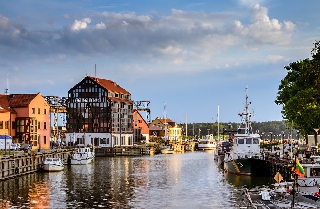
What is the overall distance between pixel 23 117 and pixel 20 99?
5.63 m

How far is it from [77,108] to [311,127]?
88.3 m

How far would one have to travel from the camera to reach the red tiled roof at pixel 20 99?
12531 cm

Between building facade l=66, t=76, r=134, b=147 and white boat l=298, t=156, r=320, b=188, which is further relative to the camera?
building facade l=66, t=76, r=134, b=147

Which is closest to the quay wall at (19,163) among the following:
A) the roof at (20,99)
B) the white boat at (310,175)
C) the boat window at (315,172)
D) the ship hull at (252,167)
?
the roof at (20,99)

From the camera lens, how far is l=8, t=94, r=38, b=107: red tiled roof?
411 feet

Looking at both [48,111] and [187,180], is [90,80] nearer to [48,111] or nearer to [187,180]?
[48,111]

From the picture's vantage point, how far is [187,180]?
76812 millimetres

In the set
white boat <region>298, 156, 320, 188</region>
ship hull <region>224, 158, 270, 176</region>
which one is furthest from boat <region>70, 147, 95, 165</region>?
white boat <region>298, 156, 320, 188</region>

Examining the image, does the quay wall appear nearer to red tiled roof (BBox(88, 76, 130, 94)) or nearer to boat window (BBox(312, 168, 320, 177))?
boat window (BBox(312, 168, 320, 177))

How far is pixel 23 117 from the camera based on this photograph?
124 meters

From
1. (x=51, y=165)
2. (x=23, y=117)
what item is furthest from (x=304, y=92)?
(x=23, y=117)

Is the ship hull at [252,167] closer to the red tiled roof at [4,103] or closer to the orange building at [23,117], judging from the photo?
the orange building at [23,117]

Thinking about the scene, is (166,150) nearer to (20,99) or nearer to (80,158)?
(20,99)

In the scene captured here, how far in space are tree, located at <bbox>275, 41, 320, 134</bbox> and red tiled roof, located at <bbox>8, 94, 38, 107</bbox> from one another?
59544mm
